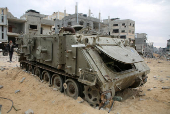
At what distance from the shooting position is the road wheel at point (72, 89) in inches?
202

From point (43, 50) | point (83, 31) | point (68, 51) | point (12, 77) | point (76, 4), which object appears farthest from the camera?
point (76, 4)

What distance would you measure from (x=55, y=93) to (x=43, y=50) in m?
1.93

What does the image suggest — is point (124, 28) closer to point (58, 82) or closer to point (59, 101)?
point (58, 82)

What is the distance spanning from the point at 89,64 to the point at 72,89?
1603 millimetres

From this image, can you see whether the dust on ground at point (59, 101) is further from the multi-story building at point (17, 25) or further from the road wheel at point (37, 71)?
the multi-story building at point (17, 25)

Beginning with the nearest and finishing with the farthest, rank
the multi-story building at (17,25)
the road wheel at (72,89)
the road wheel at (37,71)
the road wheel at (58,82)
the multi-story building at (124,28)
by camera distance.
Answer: the road wheel at (72,89), the road wheel at (58,82), the road wheel at (37,71), the multi-story building at (17,25), the multi-story building at (124,28)

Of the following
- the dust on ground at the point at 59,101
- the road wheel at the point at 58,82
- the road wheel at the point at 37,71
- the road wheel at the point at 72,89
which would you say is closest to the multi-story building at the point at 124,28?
the dust on ground at the point at 59,101

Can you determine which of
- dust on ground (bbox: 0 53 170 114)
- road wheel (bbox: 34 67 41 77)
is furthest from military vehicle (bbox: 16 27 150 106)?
road wheel (bbox: 34 67 41 77)

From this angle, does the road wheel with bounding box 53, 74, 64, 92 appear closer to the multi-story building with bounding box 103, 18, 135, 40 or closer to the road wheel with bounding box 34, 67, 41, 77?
the road wheel with bounding box 34, 67, 41, 77

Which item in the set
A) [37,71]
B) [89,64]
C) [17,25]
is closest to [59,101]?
[89,64]

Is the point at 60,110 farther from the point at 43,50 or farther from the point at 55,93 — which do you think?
the point at 43,50

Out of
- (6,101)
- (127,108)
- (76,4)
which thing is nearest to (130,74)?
(127,108)

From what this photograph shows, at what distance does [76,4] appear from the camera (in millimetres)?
24719

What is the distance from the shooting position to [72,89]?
544cm
